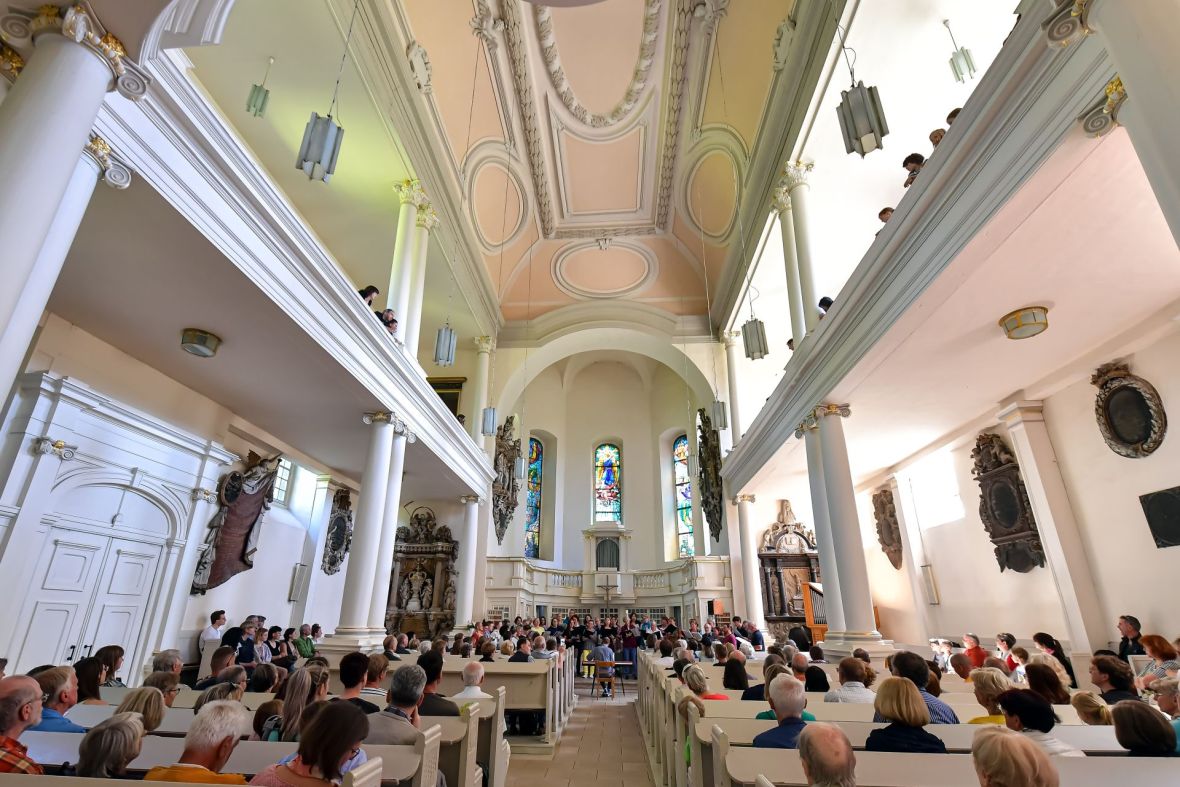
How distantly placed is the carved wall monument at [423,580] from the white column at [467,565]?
203 millimetres

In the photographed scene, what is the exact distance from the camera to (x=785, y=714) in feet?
7.99

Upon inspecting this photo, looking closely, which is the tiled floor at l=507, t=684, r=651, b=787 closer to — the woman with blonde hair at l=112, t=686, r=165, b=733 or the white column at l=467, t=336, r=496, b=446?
the woman with blonde hair at l=112, t=686, r=165, b=733

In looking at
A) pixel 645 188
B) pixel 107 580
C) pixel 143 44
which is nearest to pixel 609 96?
pixel 645 188

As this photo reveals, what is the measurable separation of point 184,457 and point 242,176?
4410 millimetres

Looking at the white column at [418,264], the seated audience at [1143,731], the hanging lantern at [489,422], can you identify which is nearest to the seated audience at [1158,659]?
the seated audience at [1143,731]

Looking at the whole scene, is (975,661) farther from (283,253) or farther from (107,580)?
(107,580)

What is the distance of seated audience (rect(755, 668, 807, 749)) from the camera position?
2.34 metres

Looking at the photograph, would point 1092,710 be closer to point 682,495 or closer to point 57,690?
point 57,690

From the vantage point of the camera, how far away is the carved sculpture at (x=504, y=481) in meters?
13.4

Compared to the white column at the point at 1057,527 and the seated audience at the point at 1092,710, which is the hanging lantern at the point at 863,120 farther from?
the white column at the point at 1057,527

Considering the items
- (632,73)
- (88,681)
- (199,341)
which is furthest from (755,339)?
(88,681)

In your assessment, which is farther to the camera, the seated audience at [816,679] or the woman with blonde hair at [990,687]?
the seated audience at [816,679]

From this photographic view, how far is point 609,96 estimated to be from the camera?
1020 centimetres

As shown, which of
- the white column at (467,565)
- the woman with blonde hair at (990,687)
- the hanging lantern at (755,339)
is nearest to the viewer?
the woman with blonde hair at (990,687)
